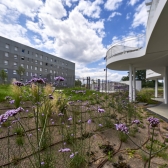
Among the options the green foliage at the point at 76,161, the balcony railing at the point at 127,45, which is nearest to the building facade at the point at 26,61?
the balcony railing at the point at 127,45

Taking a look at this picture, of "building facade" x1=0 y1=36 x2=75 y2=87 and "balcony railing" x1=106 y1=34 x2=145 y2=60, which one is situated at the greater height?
"building facade" x1=0 y1=36 x2=75 y2=87

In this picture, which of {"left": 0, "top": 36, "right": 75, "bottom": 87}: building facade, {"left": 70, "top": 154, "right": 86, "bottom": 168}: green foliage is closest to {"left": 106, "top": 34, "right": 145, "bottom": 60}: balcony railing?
{"left": 70, "top": 154, "right": 86, "bottom": 168}: green foliage

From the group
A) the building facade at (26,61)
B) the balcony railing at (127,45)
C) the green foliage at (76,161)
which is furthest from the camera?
the building facade at (26,61)

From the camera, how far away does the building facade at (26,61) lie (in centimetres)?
2669

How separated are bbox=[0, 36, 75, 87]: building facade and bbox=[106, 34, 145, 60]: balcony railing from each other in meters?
13.2

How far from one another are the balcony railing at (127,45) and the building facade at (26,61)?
43.3 feet

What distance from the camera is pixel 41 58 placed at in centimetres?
3550

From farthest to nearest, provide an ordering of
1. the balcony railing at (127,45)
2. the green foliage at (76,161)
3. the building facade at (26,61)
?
1. the building facade at (26,61)
2. the balcony railing at (127,45)
3. the green foliage at (76,161)

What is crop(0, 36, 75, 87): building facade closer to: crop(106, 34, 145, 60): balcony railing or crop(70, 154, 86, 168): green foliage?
crop(106, 34, 145, 60): balcony railing

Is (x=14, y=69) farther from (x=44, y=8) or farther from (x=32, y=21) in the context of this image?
(x=44, y=8)

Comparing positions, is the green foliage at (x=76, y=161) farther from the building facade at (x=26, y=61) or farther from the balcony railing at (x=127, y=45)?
the building facade at (x=26, y=61)

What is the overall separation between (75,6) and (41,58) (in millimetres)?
31195

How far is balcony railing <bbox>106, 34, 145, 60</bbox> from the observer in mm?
7527

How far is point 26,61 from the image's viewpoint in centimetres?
3119
